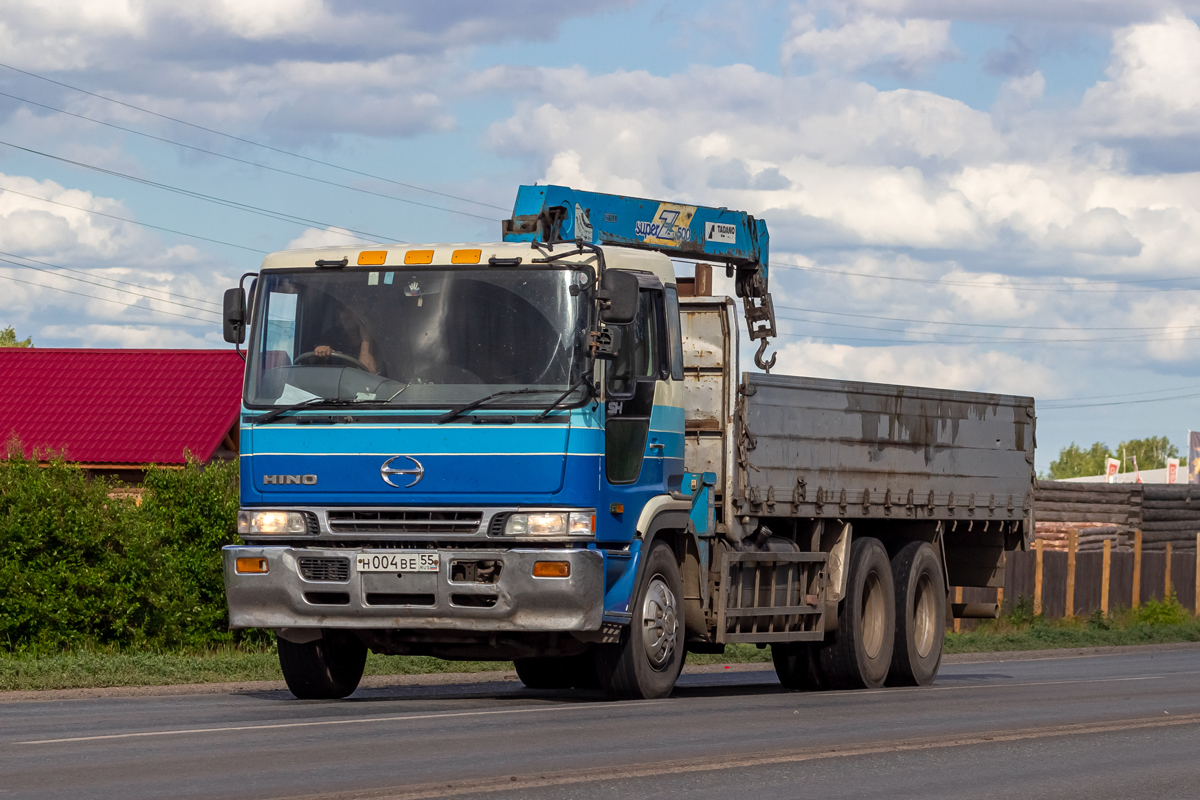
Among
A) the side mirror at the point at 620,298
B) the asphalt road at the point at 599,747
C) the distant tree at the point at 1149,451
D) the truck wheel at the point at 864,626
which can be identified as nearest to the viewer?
the asphalt road at the point at 599,747

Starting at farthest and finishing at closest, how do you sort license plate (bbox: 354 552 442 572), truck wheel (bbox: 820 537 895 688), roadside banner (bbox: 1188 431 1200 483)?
1. roadside banner (bbox: 1188 431 1200 483)
2. truck wheel (bbox: 820 537 895 688)
3. license plate (bbox: 354 552 442 572)

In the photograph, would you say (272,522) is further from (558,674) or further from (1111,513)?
(1111,513)

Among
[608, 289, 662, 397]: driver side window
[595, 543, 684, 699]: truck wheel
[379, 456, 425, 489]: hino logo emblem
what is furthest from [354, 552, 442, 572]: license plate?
[608, 289, 662, 397]: driver side window

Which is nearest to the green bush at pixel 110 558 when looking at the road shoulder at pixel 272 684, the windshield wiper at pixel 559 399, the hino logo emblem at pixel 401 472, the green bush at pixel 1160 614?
the road shoulder at pixel 272 684

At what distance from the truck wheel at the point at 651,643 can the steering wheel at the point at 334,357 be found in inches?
98.2

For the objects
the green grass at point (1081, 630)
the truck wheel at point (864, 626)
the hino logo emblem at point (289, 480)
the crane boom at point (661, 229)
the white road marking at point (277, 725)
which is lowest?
the green grass at point (1081, 630)

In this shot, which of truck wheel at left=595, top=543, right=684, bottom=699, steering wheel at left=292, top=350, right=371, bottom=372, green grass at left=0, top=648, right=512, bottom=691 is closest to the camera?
steering wheel at left=292, top=350, right=371, bottom=372

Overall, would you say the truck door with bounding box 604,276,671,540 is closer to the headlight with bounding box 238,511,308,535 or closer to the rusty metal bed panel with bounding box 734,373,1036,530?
the rusty metal bed panel with bounding box 734,373,1036,530

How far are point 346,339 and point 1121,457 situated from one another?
6924 inches

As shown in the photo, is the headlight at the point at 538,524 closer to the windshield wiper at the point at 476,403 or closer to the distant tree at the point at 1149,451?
the windshield wiper at the point at 476,403

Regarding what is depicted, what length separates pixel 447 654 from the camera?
517 inches

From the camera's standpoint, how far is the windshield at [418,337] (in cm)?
1224

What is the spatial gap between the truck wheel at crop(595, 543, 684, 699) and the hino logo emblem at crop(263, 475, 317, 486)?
7.82 ft

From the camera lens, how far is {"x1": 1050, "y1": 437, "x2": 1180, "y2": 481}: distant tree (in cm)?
17600
